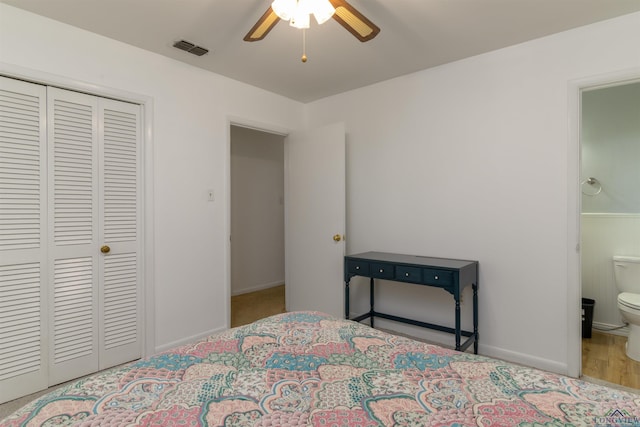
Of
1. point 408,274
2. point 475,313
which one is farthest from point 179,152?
point 475,313

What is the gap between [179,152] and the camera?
2.92m

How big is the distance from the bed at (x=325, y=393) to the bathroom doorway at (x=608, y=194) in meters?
2.66

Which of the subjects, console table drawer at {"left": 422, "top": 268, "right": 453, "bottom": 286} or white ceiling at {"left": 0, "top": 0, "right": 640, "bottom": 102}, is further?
console table drawer at {"left": 422, "top": 268, "right": 453, "bottom": 286}

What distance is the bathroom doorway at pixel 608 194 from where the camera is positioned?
3.19 metres

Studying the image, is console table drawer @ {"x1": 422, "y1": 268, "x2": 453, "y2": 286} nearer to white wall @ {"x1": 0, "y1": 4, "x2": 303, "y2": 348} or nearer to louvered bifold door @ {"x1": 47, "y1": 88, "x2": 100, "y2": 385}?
white wall @ {"x1": 0, "y1": 4, "x2": 303, "y2": 348}

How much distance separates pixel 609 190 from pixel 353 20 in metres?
3.11

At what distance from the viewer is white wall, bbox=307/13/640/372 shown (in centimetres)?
245

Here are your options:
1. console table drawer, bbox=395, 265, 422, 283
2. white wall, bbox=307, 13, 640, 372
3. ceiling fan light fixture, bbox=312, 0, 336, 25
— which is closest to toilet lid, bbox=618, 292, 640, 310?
white wall, bbox=307, 13, 640, 372

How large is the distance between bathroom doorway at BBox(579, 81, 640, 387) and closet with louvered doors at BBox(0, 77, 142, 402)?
384 centimetres

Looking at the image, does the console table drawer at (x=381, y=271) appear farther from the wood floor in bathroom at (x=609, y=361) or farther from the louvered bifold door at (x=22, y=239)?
the louvered bifold door at (x=22, y=239)

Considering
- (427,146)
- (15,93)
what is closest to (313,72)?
(427,146)

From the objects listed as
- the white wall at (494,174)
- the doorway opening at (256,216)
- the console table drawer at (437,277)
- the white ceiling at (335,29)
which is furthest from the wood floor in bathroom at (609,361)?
the doorway opening at (256,216)

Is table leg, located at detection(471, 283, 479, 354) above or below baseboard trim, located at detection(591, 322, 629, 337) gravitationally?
above

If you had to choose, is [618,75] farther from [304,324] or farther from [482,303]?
[304,324]
